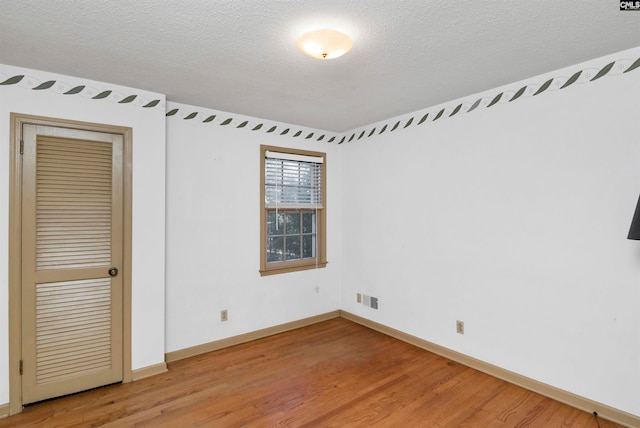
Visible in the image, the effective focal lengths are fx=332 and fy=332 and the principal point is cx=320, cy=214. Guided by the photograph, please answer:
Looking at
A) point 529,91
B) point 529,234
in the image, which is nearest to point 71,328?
point 529,234

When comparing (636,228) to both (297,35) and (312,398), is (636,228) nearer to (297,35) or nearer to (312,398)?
(297,35)

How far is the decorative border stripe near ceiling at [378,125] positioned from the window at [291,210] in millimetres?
321

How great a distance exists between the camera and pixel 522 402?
2.46 m

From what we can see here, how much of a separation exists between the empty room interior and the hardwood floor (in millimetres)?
89

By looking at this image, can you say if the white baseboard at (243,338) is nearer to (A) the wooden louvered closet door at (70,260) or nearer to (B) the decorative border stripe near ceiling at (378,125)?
(A) the wooden louvered closet door at (70,260)

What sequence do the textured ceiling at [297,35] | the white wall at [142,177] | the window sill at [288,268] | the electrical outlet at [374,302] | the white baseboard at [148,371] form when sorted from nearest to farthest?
the textured ceiling at [297,35]
the white wall at [142,177]
the white baseboard at [148,371]
the window sill at [288,268]
the electrical outlet at [374,302]

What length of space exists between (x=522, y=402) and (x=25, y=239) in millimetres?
3846

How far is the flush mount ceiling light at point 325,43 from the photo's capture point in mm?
1883

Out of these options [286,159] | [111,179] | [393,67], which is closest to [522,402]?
[393,67]

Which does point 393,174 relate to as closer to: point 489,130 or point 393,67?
point 489,130

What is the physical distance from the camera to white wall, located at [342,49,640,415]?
2223 mm

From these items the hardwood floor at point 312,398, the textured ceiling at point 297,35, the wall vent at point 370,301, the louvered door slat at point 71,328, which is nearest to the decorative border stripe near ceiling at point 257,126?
the textured ceiling at point 297,35

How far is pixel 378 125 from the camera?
12.9ft

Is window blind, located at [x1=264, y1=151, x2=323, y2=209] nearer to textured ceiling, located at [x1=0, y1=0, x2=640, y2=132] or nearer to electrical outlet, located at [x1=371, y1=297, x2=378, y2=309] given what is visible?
textured ceiling, located at [x1=0, y1=0, x2=640, y2=132]
